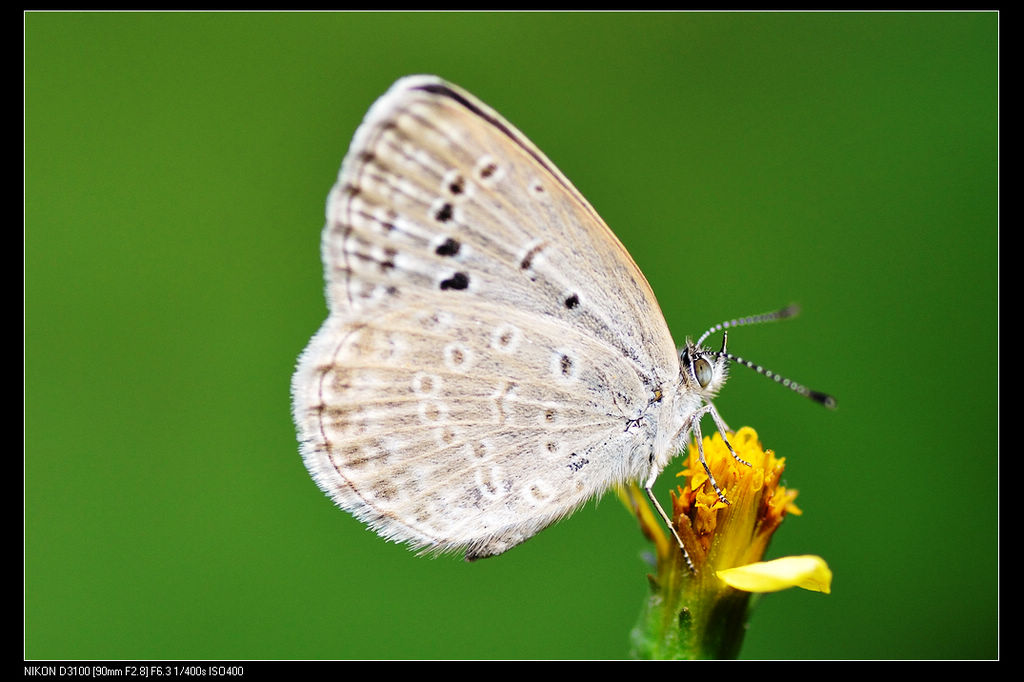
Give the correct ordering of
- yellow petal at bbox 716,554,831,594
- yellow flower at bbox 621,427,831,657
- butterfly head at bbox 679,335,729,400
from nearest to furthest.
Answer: yellow petal at bbox 716,554,831,594 < yellow flower at bbox 621,427,831,657 < butterfly head at bbox 679,335,729,400

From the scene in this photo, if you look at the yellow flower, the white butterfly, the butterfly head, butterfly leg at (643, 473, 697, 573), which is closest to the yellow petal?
the yellow flower

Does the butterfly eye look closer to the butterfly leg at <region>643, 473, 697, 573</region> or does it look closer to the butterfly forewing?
the butterfly forewing

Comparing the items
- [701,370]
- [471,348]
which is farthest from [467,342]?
[701,370]

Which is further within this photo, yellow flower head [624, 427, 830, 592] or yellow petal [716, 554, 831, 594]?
yellow flower head [624, 427, 830, 592]

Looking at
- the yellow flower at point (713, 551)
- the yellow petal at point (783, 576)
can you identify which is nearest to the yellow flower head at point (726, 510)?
the yellow flower at point (713, 551)
